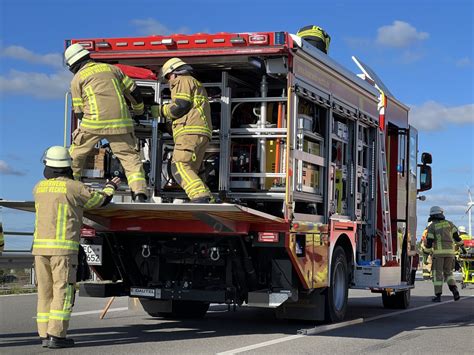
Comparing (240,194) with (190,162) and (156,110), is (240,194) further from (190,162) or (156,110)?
(156,110)

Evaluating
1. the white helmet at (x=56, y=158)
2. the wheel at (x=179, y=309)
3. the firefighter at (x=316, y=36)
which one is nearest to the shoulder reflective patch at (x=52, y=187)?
the white helmet at (x=56, y=158)

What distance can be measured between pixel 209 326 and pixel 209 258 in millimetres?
1276

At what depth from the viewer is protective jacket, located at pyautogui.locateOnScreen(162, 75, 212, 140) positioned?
8945 mm

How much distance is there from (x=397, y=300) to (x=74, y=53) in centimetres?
727

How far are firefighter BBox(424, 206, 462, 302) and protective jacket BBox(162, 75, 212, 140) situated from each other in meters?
8.28

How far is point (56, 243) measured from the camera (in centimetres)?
774

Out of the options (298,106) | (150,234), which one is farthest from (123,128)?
(298,106)

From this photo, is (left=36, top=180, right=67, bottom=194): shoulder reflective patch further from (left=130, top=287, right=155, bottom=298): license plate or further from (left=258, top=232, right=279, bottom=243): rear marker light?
(left=258, top=232, right=279, bottom=243): rear marker light

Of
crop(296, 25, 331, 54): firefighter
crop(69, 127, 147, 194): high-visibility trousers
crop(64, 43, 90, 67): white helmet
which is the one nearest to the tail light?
crop(69, 127, 147, 194): high-visibility trousers

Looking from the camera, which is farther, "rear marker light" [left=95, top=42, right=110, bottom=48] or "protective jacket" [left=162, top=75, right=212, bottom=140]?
"rear marker light" [left=95, top=42, right=110, bottom=48]

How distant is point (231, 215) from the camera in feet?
26.7

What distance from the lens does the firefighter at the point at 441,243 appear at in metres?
16.0

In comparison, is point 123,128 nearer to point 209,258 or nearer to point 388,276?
point 209,258

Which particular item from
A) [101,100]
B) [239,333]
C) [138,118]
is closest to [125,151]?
[101,100]
